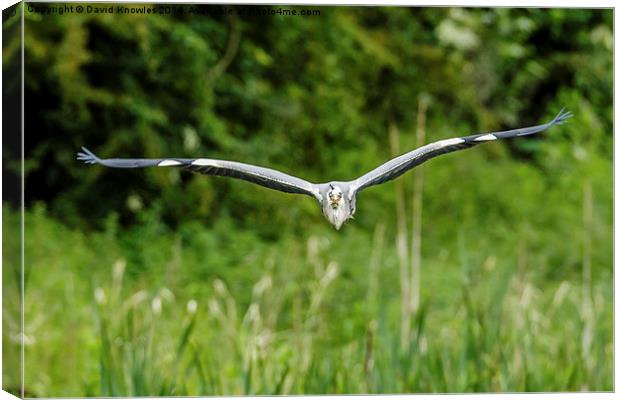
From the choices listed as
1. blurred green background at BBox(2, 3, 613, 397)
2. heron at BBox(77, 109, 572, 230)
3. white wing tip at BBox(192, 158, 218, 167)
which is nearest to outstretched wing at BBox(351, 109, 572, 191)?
heron at BBox(77, 109, 572, 230)

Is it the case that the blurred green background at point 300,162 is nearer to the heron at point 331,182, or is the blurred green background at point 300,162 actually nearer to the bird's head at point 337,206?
the heron at point 331,182

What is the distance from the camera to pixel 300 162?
17.6ft

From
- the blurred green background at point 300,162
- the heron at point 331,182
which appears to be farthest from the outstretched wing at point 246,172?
the blurred green background at point 300,162

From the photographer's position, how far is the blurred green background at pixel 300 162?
157 inches

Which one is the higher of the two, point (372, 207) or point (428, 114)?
point (428, 114)

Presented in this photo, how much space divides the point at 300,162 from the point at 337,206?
3901mm

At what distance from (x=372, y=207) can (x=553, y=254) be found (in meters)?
0.81

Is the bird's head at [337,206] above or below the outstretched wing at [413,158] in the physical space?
below

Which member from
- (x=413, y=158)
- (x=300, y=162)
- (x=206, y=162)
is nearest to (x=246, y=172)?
(x=206, y=162)

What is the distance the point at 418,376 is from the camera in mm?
2652

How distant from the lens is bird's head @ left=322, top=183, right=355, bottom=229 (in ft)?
4.74

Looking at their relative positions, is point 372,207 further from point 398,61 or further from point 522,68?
point 522,68

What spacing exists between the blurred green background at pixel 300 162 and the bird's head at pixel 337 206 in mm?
1509

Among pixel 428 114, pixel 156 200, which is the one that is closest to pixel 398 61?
pixel 428 114
